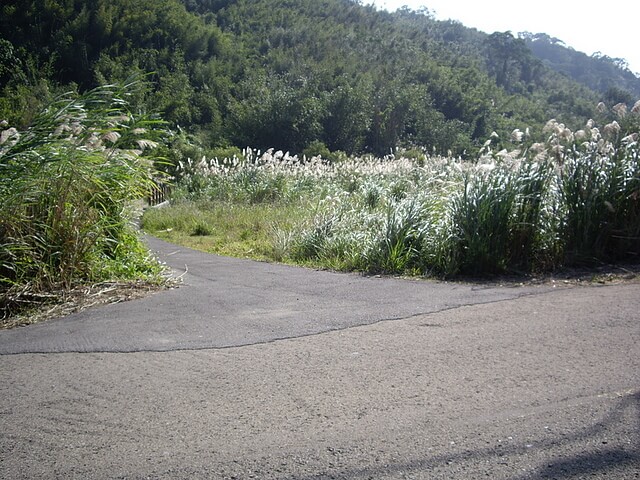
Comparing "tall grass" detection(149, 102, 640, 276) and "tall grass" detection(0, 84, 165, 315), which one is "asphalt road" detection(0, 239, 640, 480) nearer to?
"tall grass" detection(0, 84, 165, 315)

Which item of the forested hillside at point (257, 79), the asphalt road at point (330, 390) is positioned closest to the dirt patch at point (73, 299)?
the asphalt road at point (330, 390)

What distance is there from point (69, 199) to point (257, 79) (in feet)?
183

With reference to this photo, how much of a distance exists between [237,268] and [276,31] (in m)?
70.1

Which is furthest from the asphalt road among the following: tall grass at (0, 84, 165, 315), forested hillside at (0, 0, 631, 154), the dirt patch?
forested hillside at (0, 0, 631, 154)

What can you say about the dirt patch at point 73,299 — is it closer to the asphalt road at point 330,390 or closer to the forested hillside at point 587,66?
the asphalt road at point 330,390

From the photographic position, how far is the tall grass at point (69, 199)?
6605 mm

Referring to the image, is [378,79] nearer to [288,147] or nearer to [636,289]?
[288,147]

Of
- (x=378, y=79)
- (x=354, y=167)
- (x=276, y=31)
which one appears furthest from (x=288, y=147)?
(x=354, y=167)

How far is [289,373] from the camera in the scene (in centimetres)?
443

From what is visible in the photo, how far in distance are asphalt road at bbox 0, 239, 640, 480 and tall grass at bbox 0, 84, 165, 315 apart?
885 mm

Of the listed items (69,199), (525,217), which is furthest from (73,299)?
(525,217)

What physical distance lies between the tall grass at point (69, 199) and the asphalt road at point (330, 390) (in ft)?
2.91

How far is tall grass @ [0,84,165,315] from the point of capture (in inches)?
260

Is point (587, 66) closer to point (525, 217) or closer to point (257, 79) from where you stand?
point (257, 79)
